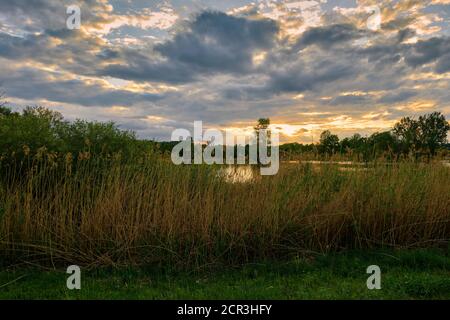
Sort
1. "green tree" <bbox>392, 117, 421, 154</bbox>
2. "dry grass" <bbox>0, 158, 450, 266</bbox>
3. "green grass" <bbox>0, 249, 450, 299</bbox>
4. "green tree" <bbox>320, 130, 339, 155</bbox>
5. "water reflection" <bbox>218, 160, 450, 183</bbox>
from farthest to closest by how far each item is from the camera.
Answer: "green tree" <bbox>392, 117, 421, 154</bbox>
"green tree" <bbox>320, 130, 339, 155</bbox>
"water reflection" <bbox>218, 160, 450, 183</bbox>
"dry grass" <bbox>0, 158, 450, 266</bbox>
"green grass" <bbox>0, 249, 450, 299</bbox>

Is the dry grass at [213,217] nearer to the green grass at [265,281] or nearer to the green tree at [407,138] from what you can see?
the green grass at [265,281]

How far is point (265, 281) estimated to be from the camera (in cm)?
512

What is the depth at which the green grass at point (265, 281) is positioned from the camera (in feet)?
15.2

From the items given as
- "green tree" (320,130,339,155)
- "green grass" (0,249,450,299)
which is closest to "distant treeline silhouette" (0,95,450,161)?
"green tree" (320,130,339,155)

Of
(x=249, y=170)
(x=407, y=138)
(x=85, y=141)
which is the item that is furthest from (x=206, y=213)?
(x=407, y=138)

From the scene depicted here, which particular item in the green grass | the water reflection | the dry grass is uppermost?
the water reflection

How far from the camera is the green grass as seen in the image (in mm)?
4633

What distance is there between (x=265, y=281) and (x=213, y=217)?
5.22ft

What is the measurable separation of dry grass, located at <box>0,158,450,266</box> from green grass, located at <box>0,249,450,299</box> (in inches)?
14.1

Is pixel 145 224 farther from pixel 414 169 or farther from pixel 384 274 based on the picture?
pixel 414 169

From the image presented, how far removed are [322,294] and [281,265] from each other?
3.66 ft

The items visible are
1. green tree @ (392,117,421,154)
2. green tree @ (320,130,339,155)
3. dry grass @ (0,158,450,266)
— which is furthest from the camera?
green tree @ (392,117,421,154)

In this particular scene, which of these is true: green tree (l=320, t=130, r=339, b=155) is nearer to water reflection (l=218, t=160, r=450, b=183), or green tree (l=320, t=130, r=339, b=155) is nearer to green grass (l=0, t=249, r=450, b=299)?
water reflection (l=218, t=160, r=450, b=183)
